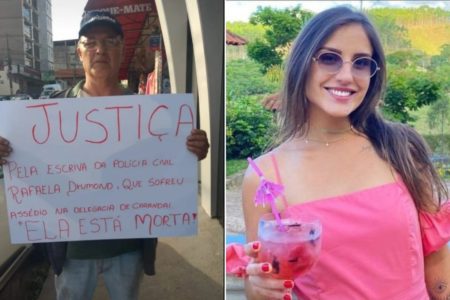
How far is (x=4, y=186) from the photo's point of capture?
1.54 metres

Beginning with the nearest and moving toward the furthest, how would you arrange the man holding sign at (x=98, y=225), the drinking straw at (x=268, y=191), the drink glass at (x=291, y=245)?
the drink glass at (x=291, y=245) < the drinking straw at (x=268, y=191) < the man holding sign at (x=98, y=225)

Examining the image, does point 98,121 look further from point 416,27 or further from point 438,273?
point 438,273

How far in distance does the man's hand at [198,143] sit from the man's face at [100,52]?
0.28m

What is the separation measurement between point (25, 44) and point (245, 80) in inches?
25.4

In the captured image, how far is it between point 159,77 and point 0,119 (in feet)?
1.54

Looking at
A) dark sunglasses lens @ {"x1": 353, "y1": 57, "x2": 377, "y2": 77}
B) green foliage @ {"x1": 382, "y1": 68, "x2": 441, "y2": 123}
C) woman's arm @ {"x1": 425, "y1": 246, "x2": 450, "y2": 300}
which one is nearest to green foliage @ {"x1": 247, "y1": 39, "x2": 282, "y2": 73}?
dark sunglasses lens @ {"x1": 353, "y1": 57, "x2": 377, "y2": 77}

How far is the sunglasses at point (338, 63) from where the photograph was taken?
135cm

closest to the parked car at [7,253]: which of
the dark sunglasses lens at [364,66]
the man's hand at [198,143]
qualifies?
the man's hand at [198,143]

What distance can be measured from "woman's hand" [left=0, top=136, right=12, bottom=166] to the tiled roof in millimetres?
702

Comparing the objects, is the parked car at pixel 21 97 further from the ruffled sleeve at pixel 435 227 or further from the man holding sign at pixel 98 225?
the ruffled sleeve at pixel 435 227

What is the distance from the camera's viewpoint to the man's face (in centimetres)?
149

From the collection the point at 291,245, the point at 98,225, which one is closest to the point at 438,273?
the point at 291,245

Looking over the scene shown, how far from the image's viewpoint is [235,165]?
4.80 feet

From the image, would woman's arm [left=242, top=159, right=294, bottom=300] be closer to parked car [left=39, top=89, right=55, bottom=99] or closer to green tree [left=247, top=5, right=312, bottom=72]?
green tree [left=247, top=5, right=312, bottom=72]
